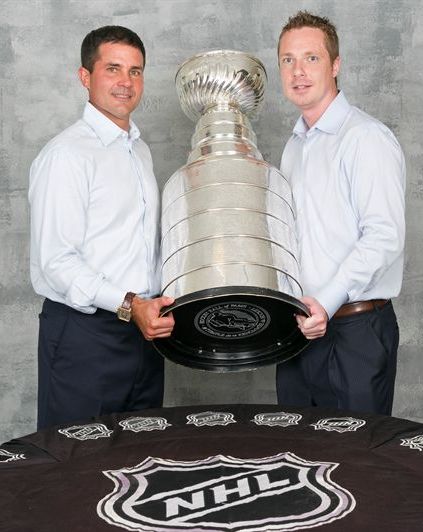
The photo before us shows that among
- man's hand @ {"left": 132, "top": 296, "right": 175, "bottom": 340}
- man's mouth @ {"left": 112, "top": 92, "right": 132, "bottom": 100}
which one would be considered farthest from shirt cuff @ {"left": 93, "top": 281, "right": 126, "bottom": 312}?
man's mouth @ {"left": 112, "top": 92, "right": 132, "bottom": 100}

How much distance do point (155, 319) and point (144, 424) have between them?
0.28 metres

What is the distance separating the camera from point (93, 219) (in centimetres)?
260

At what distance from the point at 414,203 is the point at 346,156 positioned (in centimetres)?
131

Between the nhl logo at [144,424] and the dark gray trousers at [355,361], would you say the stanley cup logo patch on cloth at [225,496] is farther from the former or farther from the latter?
the dark gray trousers at [355,361]

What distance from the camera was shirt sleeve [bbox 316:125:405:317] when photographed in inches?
93.3

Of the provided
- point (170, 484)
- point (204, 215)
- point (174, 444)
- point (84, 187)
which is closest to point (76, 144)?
point (84, 187)

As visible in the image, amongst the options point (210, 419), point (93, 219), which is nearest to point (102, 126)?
point (93, 219)

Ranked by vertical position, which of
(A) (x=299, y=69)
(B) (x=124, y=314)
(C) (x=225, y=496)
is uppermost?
(A) (x=299, y=69)

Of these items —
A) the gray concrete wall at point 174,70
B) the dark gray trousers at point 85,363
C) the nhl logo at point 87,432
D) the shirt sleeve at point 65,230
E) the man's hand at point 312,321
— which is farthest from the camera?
the gray concrete wall at point 174,70

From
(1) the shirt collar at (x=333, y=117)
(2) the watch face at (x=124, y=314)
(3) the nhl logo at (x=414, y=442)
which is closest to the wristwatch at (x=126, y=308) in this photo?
(2) the watch face at (x=124, y=314)

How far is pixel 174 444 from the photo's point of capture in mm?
1952

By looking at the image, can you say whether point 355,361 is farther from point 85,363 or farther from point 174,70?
point 174,70

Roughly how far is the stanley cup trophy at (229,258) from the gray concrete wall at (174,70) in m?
1.07

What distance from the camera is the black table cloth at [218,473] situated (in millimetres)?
1537
